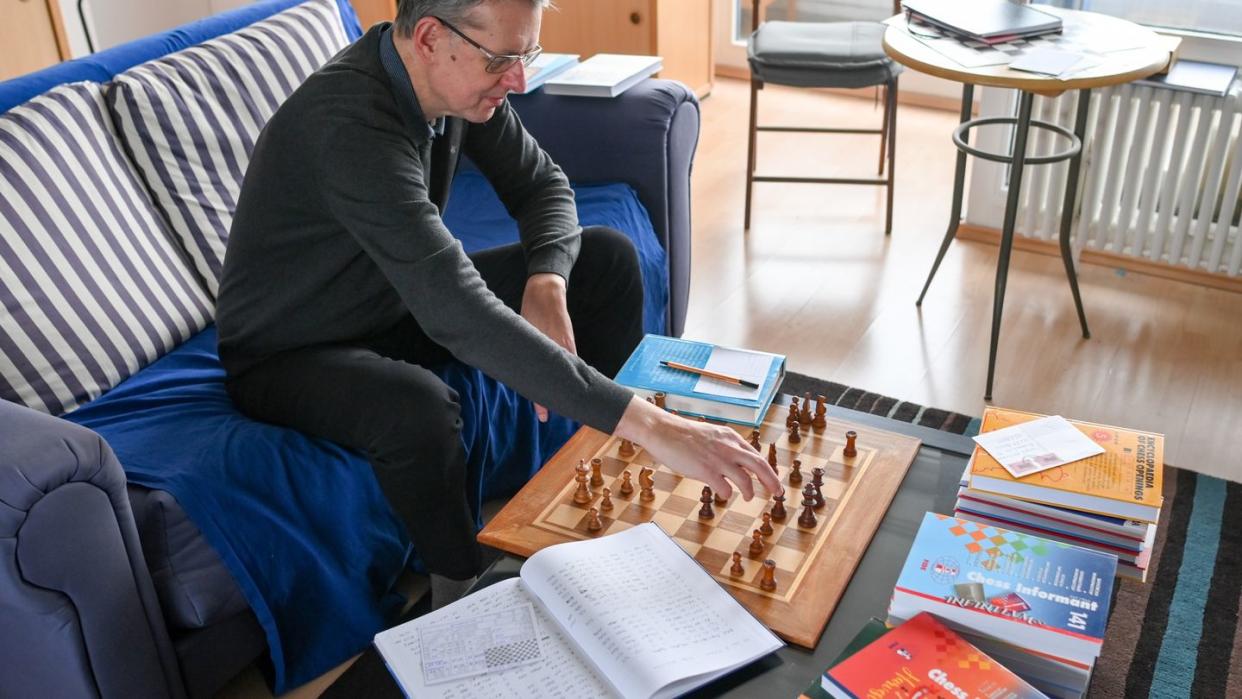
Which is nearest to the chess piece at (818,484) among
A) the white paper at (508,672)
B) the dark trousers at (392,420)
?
Result: the white paper at (508,672)

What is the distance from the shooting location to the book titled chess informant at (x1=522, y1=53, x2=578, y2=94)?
232 centimetres

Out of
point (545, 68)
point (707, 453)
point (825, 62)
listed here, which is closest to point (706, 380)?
point (707, 453)

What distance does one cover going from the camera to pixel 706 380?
1502 mm

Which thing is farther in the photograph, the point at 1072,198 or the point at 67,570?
the point at 1072,198

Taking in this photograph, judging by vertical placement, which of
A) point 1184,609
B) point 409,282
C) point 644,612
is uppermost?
point 409,282

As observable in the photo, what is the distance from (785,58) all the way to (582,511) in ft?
6.01

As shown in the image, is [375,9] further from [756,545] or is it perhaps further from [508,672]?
[508,672]

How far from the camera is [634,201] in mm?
2256

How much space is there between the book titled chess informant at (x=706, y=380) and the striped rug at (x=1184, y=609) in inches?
24.2

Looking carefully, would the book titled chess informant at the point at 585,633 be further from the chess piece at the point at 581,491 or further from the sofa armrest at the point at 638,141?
the sofa armrest at the point at 638,141

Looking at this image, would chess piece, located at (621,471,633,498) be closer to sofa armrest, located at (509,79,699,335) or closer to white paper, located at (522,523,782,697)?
white paper, located at (522,523,782,697)

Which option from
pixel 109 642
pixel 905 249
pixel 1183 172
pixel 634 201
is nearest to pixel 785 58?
pixel 905 249

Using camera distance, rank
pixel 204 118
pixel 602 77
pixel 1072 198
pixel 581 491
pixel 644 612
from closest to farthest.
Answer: pixel 644 612 < pixel 581 491 < pixel 204 118 < pixel 602 77 < pixel 1072 198

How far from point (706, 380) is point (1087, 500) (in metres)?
0.51
